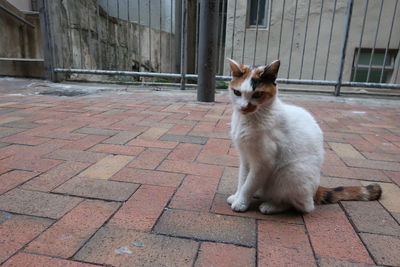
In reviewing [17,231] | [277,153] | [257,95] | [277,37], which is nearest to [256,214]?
[277,153]

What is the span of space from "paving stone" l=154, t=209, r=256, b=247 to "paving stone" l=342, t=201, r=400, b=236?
536 millimetres

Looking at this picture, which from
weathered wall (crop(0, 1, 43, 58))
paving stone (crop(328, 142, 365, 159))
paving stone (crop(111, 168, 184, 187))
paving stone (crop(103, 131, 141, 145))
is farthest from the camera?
weathered wall (crop(0, 1, 43, 58))

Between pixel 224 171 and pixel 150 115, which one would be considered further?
pixel 150 115

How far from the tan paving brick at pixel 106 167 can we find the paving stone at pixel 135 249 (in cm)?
65

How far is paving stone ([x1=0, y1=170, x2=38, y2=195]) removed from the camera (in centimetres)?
173

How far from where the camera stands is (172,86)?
6.61m

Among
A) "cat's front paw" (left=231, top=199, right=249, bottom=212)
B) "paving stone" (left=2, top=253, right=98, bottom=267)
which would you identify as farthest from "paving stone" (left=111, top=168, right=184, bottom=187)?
"paving stone" (left=2, top=253, right=98, bottom=267)

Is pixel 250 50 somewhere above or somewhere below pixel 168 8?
below

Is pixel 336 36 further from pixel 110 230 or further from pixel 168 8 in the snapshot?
pixel 110 230

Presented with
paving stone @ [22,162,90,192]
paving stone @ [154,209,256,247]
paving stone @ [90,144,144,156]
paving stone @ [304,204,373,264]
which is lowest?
paving stone @ [154,209,256,247]

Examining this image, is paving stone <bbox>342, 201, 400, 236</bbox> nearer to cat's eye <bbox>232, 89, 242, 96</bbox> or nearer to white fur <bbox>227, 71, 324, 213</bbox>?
white fur <bbox>227, 71, 324, 213</bbox>

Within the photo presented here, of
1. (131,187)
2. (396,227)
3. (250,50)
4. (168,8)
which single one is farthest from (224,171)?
(168,8)

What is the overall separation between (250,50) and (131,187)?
6.85m

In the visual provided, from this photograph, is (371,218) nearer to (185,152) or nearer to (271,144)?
(271,144)
